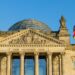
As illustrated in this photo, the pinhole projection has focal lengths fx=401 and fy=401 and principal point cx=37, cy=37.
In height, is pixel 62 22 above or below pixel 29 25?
below

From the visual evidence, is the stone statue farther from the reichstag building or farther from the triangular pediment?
the triangular pediment

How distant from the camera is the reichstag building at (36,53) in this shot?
6912 centimetres

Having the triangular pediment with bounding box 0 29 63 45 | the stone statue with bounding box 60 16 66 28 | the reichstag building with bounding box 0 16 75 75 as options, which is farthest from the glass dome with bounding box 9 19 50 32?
the triangular pediment with bounding box 0 29 63 45

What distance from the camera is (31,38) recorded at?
6931cm

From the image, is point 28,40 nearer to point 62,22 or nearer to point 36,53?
point 36,53

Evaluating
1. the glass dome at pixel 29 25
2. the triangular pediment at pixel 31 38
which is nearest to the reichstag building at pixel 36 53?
the triangular pediment at pixel 31 38

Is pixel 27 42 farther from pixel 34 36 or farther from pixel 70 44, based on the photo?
pixel 70 44

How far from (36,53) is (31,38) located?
2.73m

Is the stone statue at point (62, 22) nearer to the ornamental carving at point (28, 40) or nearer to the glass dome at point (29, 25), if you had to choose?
the ornamental carving at point (28, 40)

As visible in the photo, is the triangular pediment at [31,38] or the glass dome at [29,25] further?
the glass dome at [29,25]

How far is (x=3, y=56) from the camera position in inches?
2790

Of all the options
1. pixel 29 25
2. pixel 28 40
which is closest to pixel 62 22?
pixel 28 40

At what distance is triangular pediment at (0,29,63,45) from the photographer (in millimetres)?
69312

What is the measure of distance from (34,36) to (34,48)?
2079 millimetres
